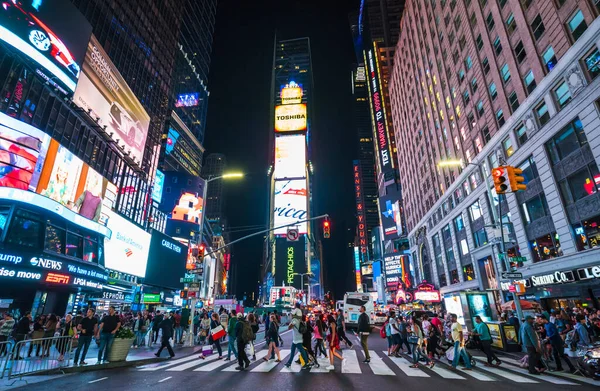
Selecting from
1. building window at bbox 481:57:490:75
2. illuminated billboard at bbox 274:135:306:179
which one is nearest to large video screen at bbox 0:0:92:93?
building window at bbox 481:57:490:75

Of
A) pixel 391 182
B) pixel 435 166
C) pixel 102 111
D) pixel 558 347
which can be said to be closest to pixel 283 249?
pixel 391 182

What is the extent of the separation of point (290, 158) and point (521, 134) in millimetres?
95029

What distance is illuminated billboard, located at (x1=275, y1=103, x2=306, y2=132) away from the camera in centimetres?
12681

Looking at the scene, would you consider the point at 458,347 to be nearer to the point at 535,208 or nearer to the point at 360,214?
the point at 535,208

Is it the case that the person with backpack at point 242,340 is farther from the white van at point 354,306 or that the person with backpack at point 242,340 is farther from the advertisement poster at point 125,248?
the white van at point 354,306

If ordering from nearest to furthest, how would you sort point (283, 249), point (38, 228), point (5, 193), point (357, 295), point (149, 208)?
point (5, 193)
point (38, 228)
point (357, 295)
point (149, 208)
point (283, 249)

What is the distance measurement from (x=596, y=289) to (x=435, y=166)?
1219 inches

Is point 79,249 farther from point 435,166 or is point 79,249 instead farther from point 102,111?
point 435,166

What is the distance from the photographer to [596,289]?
70.7 feet

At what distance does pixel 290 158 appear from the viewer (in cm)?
11988

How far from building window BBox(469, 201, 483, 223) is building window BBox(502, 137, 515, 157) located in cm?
752

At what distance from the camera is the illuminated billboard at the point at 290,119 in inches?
4993

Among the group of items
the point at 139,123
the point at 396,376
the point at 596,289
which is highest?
the point at 139,123

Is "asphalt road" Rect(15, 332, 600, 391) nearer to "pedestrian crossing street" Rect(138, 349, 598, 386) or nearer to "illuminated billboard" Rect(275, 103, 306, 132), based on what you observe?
"pedestrian crossing street" Rect(138, 349, 598, 386)
